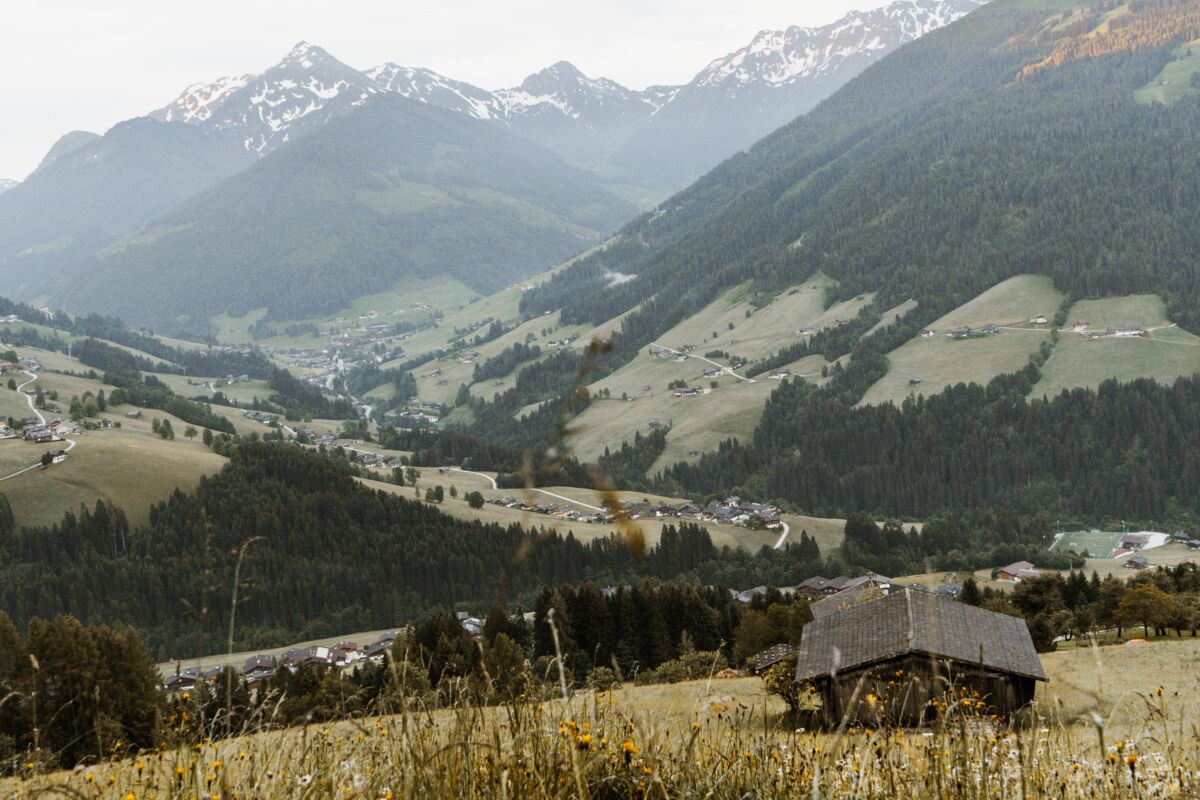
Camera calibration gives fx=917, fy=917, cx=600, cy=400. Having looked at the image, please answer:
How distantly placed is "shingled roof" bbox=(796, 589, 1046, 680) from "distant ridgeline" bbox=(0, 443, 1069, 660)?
8041cm

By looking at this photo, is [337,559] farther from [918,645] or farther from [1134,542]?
[918,645]

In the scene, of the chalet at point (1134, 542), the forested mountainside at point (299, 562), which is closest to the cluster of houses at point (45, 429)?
the forested mountainside at point (299, 562)

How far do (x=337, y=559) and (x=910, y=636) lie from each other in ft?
404

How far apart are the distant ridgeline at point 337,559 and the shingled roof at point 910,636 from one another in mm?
80407

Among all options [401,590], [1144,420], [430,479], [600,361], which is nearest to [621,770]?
[600,361]

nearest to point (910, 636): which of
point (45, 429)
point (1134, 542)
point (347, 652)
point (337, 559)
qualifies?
point (347, 652)

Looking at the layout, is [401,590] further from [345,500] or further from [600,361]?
[600,361]

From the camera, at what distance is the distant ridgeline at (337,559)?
418 feet

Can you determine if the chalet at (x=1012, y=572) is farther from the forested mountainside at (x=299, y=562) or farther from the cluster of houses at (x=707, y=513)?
the cluster of houses at (x=707, y=513)

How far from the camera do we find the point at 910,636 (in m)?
33.8

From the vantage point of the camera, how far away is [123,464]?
157 meters

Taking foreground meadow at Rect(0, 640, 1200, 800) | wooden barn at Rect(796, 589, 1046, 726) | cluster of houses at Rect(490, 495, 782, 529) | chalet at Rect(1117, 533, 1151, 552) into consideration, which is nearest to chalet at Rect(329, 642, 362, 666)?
cluster of houses at Rect(490, 495, 782, 529)

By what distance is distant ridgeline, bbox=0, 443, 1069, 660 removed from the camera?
127375mm

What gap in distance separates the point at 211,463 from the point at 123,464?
13852mm
